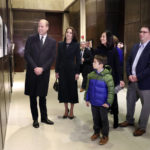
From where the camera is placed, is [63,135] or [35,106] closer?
[63,135]

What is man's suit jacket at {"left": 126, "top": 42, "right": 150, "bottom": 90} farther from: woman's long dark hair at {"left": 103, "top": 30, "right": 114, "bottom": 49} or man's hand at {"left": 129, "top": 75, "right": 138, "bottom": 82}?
woman's long dark hair at {"left": 103, "top": 30, "right": 114, "bottom": 49}

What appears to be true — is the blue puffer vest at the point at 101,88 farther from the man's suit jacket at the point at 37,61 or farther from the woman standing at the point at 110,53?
the man's suit jacket at the point at 37,61

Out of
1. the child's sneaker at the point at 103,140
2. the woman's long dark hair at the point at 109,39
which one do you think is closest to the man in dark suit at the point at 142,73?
the woman's long dark hair at the point at 109,39

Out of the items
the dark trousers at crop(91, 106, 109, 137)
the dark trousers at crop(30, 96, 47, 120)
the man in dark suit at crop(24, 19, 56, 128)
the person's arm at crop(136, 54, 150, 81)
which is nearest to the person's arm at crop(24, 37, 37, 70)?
the man in dark suit at crop(24, 19, 56, 128)

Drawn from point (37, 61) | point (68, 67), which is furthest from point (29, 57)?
point (68, 67)

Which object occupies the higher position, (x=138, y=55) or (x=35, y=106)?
(x=138, y=55)

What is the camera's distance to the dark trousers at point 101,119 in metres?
2.73

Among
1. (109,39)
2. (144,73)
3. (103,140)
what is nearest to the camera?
(103,140)

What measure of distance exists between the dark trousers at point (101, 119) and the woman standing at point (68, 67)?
86 cm

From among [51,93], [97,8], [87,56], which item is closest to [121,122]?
[87,56]

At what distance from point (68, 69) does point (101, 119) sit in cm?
115

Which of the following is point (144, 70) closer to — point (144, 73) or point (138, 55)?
point (144, 73)

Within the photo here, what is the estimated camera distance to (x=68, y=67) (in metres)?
3.59

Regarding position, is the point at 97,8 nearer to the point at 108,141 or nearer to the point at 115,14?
the point at 115,14
